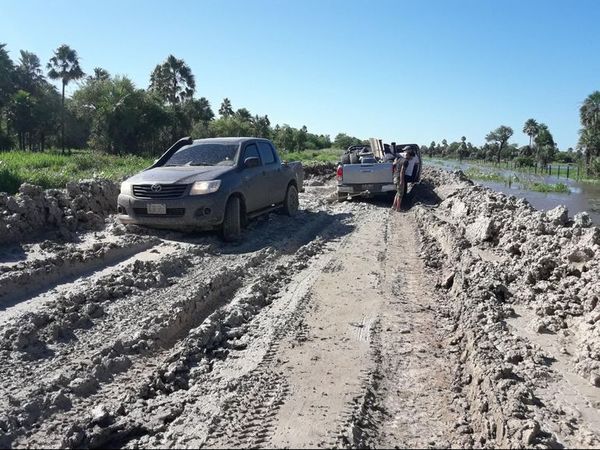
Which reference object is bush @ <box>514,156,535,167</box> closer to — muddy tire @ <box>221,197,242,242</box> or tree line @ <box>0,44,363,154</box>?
tree line @ <box>0,44,363,154</box>

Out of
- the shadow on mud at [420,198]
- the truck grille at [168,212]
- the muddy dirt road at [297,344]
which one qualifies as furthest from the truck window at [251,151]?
the shadow on mud at [420,198]

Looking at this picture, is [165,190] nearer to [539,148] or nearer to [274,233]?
[274,233]

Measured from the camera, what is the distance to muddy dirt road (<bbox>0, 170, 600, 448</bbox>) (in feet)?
11.4

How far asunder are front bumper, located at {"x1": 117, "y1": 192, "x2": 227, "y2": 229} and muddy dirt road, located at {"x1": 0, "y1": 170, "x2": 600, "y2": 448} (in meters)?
0.42

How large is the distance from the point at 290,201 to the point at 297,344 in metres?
7.87

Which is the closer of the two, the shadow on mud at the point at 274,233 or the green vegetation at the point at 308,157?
the shadow on mud at the point at 274,233

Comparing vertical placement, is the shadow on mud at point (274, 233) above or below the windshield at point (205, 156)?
below

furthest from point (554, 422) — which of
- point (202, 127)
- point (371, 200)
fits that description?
point (202, 127)

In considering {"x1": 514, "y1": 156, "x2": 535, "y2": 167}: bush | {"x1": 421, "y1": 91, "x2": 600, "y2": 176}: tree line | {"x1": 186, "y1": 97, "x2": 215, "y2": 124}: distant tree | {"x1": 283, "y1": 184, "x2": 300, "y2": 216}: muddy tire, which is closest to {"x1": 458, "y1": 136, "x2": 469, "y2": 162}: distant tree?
{"x1": 421, "y1": 91, "x2": 600, "y2": 176}: tree line

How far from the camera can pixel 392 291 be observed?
22.2ft

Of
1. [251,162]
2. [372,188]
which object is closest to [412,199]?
[372,188]

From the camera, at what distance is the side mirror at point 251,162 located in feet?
33.4

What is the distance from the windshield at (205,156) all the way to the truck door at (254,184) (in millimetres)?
298

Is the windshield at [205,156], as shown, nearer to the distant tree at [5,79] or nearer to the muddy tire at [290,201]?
the muddy tire at [290,201]
